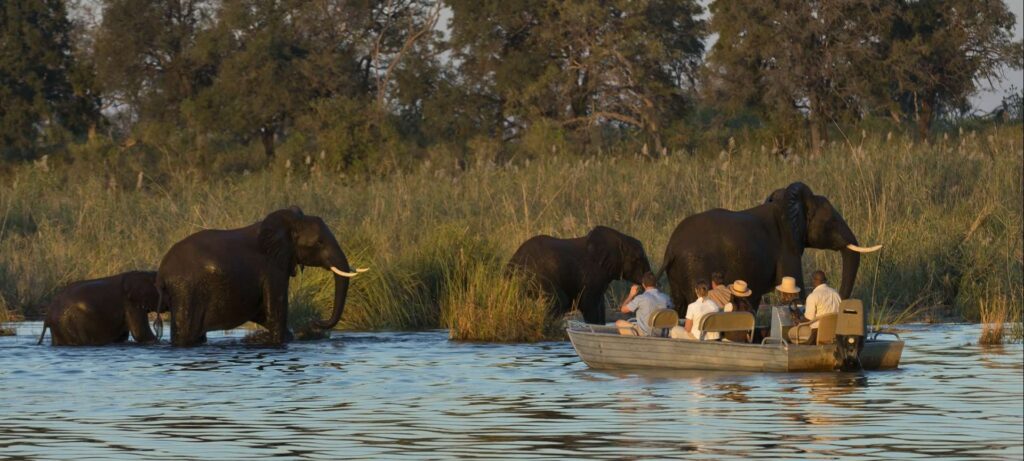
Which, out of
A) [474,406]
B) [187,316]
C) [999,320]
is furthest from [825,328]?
[187,316]

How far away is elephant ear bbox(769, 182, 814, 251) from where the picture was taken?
18312mm

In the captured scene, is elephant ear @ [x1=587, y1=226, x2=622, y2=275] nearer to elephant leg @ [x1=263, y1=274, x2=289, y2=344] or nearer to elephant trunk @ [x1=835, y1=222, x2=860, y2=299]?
elephant trunk @ [x1=835, y1=222, x2=860, y2=299]

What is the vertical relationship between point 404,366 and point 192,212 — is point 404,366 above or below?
below

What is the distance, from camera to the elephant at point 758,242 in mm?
17859

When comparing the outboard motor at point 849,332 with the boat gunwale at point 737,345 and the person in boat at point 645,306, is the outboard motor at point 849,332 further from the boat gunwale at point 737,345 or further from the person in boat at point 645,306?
the person in boat at point 645,306

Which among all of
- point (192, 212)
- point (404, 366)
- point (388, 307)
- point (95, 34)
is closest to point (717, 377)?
point (404, 366)

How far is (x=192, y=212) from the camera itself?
27.7m

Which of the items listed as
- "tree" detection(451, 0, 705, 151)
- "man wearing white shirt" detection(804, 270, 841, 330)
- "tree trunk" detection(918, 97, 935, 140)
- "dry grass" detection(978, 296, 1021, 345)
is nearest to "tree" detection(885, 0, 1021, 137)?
"tree trunk" detection(918, 97, 935, 140)

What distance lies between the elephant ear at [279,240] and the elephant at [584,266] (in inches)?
91.7

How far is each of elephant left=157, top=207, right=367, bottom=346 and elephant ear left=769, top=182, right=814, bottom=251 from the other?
4.21 metres

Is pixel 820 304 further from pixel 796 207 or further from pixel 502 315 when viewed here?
pixel 502 315

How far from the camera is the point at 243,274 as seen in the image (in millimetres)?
18359

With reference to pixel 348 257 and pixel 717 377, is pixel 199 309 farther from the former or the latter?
pixel 717 377

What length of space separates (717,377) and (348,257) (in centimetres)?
709
